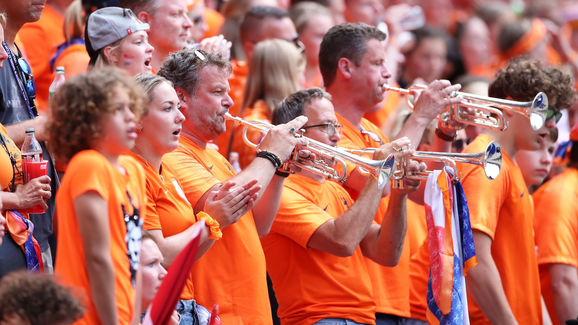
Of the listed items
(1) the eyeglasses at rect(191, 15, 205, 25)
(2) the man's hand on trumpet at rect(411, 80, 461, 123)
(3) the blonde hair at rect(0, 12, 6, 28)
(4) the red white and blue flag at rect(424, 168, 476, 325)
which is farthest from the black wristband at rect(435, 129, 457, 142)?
(3) the blonde hair at rect(0, 12, 6, 28)

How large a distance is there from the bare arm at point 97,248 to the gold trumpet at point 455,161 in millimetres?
2164

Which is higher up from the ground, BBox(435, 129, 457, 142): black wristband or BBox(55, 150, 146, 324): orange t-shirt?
BBox(435, 129, 457, 142): black wristband

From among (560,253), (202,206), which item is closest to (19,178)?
(202,206)

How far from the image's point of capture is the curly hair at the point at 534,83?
227 inches

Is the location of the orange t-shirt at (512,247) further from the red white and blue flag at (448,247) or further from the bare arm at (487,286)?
the red white and blue flag at (448,247)

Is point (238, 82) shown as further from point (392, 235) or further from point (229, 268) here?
point (229, 268)

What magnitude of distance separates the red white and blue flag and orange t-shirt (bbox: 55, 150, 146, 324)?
2023 mm

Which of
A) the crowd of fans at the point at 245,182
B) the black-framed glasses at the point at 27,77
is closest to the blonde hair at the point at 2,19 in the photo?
the crowd of fans at the point at 245,182

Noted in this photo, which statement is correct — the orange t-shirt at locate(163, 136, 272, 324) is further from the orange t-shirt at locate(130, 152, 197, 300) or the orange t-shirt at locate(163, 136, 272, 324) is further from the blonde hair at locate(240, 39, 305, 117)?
the blonde hair at locate(240, 39, 305, 117)

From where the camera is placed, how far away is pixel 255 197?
4.46m

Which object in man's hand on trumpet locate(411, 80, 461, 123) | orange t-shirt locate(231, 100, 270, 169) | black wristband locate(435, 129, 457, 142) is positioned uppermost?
man's hand on trumpet locate(411, 80, 461, 123)

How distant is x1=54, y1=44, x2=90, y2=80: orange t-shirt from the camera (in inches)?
230

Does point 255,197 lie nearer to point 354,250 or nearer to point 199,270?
point 199,270

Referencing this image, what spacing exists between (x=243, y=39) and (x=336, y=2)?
206 cm
